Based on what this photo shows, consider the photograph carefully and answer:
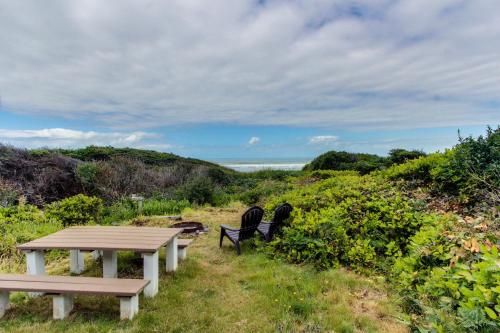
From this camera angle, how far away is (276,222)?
18.2 feet

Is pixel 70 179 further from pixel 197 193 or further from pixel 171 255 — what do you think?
pixel 171 255

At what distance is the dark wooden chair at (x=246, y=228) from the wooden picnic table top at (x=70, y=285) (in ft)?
7.35

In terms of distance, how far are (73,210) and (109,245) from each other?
13.3 feet

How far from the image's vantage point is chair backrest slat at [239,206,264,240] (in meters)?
5.30

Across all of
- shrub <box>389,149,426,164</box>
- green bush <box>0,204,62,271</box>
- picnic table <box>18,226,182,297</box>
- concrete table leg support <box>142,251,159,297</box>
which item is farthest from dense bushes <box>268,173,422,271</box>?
shrub <box>389,149,426,164</box>

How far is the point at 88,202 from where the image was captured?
7164 millimetres

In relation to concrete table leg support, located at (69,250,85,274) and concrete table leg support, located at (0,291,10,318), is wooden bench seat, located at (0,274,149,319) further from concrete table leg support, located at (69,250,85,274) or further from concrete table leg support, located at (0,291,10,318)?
concrete table leg support, located at (69,250,85,274)

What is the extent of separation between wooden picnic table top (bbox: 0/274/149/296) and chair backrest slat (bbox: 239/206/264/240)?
7.50 ft

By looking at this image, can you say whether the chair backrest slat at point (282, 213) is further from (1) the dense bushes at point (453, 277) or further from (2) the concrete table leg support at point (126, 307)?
(2) the concrete table leg support at point (126, 307)

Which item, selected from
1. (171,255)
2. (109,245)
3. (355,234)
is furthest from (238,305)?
(355,234)

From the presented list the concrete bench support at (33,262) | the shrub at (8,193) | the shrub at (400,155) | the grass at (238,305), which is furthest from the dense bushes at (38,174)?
the shrub at (400,155)

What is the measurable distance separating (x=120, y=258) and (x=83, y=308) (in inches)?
60.1

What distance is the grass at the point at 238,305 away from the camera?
9.52 ft

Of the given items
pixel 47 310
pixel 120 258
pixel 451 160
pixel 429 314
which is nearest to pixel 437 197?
pixel 451 160
